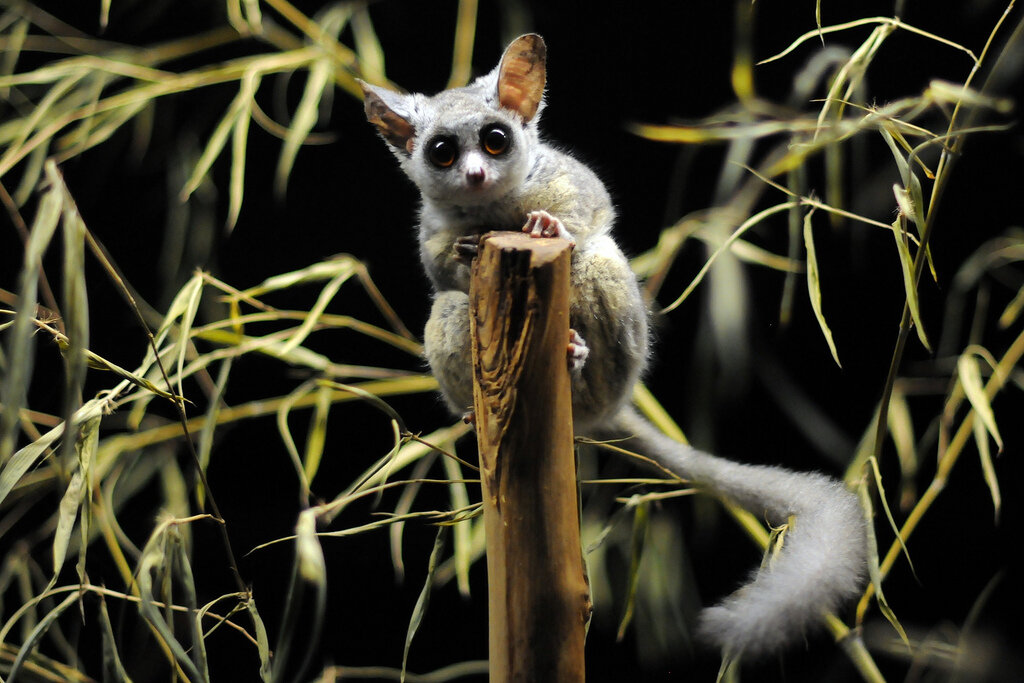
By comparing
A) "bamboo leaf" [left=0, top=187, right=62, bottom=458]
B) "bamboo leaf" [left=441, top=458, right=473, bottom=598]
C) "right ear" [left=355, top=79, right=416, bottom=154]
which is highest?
"right ear" [left=355, top=79, right=416, bottom=154]

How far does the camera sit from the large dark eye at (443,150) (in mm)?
2041

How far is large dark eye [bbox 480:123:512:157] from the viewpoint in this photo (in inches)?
79.4

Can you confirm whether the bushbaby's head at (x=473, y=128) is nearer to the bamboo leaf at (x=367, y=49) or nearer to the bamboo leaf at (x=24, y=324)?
the bamboo leaf at (x=367, y=49)

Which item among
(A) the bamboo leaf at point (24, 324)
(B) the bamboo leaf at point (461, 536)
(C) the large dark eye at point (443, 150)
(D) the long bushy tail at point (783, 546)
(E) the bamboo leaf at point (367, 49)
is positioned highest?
(E) the bamboo leaf at point (367, 49)

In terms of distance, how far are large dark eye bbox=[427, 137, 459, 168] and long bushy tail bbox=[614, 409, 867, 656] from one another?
0.84 meters

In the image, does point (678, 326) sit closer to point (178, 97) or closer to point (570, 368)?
point (570, 368)

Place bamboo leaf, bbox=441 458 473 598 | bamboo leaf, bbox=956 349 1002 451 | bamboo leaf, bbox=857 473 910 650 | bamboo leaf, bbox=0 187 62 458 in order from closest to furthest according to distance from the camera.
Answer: bamboo leaf, bbox=0 187 62 458 < bamboo leaf, bbox=857 473 910 650 < bamboo leaf, bbox=956 349 1002 451 < bamboo leaf, bbox=441 458 473 598

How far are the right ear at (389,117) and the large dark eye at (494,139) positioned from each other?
24 cm

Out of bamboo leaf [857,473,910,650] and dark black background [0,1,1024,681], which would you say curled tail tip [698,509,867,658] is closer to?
bamboo leaf [857,473,910,650]

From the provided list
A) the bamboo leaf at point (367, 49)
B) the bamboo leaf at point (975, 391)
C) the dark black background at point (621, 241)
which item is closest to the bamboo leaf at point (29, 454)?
the dark black background at point (621, 241)

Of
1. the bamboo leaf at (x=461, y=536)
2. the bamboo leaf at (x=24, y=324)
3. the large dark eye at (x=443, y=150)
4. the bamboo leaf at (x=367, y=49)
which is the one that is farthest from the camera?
the bamboo leaf at (x=367, y=49)

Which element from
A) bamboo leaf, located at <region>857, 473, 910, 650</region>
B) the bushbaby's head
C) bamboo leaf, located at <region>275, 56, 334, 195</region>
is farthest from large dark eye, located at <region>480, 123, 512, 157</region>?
bamboo leaf, located at <region>857, 473, 910, 650</region>

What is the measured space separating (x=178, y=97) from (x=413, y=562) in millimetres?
1891

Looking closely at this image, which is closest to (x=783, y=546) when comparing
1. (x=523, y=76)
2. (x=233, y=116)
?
(x=523, y=76)
